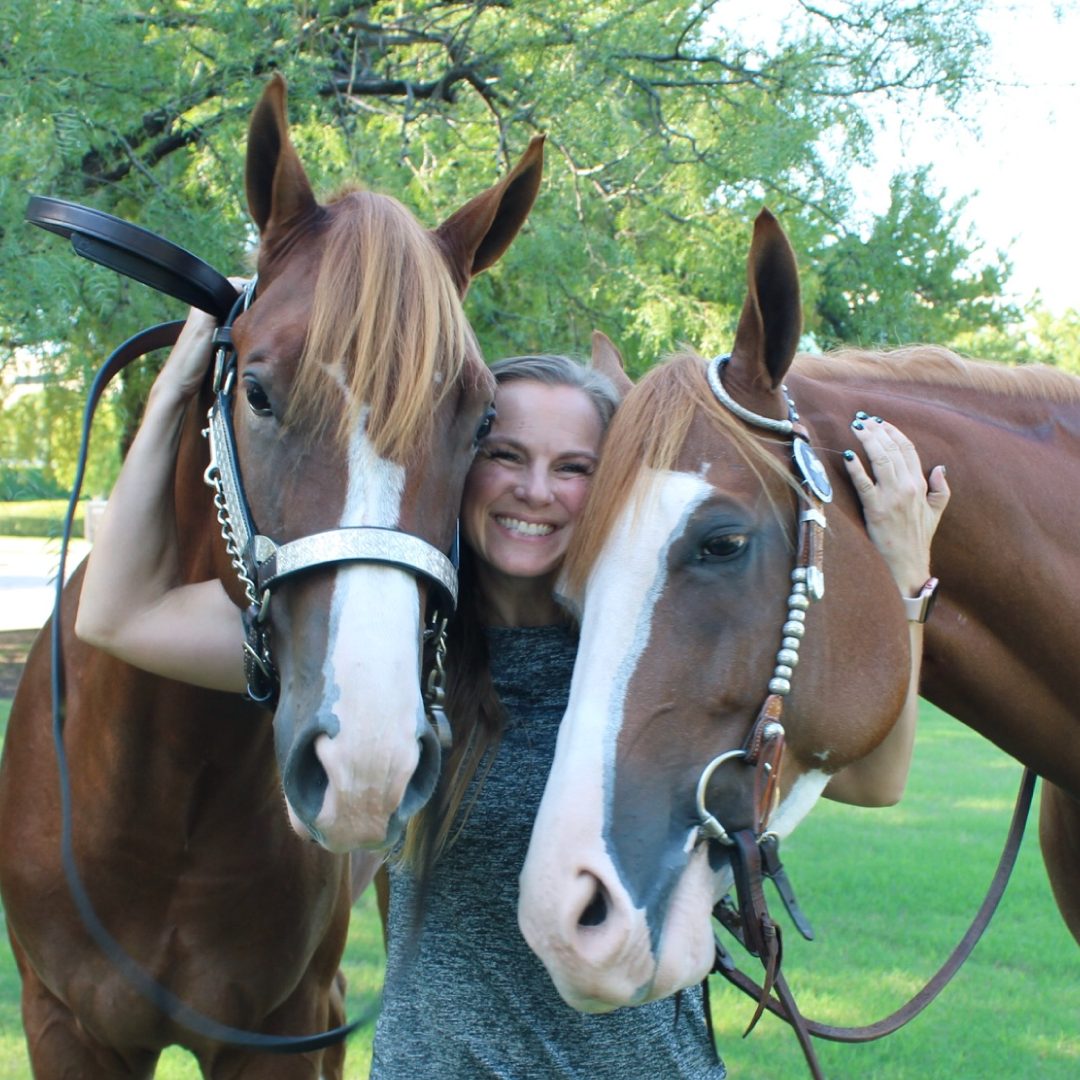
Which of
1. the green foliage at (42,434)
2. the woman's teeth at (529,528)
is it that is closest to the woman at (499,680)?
the woman's teeth at (529,528)

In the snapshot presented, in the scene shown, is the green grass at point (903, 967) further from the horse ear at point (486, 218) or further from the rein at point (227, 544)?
the horse ear at point (486, 218)

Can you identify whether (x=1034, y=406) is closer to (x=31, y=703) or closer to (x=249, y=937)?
(x=249, y=937)

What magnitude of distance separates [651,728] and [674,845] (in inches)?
6.8

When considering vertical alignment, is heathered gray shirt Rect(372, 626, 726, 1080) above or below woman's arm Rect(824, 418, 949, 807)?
below

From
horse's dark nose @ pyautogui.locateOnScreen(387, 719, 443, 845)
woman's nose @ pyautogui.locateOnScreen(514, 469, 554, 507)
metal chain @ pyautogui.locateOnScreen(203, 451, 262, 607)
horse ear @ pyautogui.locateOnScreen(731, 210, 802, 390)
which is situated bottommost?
horse's dark nose @ pyautogui.locateOnScreen(387, 719, 443, 845)

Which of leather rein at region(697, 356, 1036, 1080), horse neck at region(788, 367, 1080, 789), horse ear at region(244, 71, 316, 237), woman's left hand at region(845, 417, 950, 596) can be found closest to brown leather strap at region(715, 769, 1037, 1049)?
leather rein at region(697, 356, 1036, 1080)

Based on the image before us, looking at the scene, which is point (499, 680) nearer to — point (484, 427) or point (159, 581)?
point (484, 427)

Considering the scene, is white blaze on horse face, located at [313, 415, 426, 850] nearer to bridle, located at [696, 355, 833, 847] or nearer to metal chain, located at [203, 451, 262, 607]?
metal chain, located at [203, 451, 262, 607]

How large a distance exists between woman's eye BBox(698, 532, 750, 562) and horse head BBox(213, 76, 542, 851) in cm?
41

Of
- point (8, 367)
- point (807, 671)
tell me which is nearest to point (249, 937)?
point (807, 671)

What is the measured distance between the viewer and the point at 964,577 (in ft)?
7.47

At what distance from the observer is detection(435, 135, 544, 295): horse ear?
7.91 feet

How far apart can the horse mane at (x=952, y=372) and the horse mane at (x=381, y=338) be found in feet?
2.50

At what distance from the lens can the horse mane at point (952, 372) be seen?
8.11 feet
